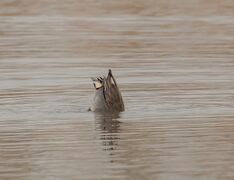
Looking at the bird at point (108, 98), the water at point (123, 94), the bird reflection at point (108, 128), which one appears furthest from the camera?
the bird at point (108, 98)

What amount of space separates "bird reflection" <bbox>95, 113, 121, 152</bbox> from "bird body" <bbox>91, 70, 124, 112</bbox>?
3.8 inches

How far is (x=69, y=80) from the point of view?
1852 centimetres

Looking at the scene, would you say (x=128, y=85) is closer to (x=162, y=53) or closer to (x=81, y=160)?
(x=162, y=53)

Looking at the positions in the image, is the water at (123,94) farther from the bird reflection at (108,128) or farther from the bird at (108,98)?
the bird at (108,98)

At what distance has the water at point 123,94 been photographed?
12251 millimetres

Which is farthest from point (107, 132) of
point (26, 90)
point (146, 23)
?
point (146, 23)

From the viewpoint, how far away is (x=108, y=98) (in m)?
16.0

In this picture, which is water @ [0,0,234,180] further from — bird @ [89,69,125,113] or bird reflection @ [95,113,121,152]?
bird @ [89,69,125,113]

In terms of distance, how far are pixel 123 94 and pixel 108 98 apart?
54.0 inches

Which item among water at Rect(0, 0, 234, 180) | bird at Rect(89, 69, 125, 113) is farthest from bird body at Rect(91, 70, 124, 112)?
water at Rect(0, 0, 234, 180)

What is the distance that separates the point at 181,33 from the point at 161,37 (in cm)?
106

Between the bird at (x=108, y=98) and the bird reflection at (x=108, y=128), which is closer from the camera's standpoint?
the bird reflection at (x=108, y=128)

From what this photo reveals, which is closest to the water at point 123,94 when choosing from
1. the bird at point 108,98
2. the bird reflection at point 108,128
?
the bird reflection at point 108,128

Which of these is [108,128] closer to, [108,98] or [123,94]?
[108,98]
